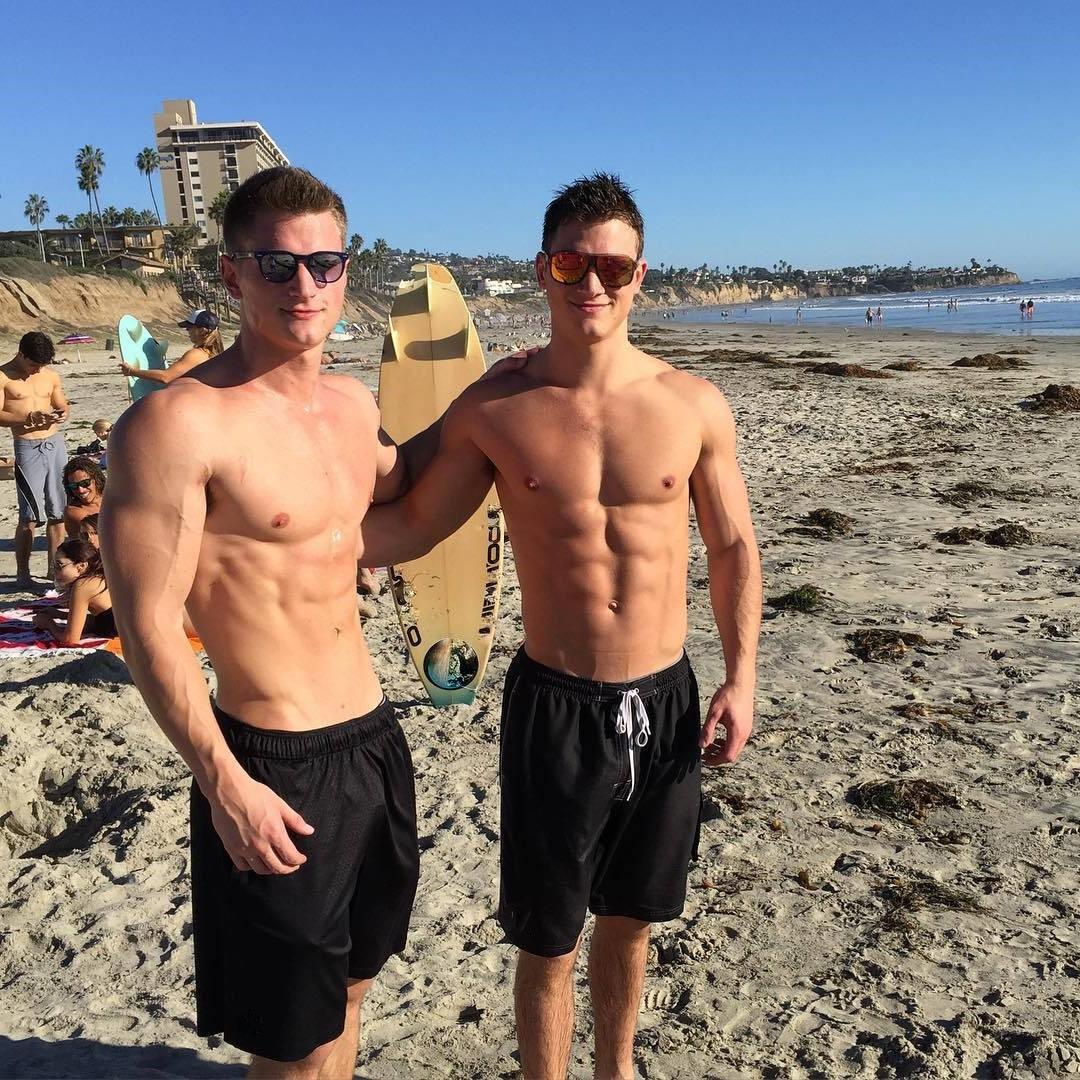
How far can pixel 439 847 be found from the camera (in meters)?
4.36

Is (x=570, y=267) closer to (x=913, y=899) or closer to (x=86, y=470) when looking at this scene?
(x=913, y=899)

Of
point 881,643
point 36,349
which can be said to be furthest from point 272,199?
point 36,349

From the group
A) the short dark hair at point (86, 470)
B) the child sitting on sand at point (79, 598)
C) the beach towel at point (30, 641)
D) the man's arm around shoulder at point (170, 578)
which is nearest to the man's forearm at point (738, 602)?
the man's arm around shoulder at point (170, 578)

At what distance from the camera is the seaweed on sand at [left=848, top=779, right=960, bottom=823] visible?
4539 millimetres

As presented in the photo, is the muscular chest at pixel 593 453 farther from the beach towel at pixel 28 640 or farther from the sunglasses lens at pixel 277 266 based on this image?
the beach towel at pixel 28 640

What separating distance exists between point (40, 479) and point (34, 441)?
1.08 feet

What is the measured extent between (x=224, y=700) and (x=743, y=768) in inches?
130

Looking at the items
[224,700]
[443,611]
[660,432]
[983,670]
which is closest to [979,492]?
[983,670]

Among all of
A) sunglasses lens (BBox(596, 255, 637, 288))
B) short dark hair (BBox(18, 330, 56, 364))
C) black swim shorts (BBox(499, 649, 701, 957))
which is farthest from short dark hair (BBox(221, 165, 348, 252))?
short dark hair (BBox(18, 330, 56, 364))

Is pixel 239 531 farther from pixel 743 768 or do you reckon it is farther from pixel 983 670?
pixel 983 670

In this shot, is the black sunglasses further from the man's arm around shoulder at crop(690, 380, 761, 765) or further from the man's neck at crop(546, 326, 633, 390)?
the man's arm around shoulder at crop(690, 380, 761, 765)

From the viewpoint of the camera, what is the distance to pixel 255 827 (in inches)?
82.5

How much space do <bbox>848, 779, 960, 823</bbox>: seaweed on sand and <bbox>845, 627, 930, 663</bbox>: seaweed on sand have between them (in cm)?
168

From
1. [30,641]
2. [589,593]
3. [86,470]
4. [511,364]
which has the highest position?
[511,364]
